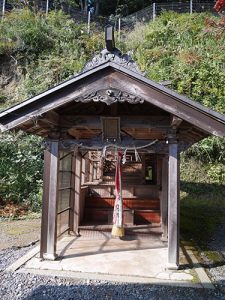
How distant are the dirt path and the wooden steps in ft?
4.95

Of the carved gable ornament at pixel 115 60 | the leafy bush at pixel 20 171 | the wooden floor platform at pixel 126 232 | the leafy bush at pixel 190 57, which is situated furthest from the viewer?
the leafy bush at pixel 190 57

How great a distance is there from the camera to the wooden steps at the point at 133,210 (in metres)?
8.16

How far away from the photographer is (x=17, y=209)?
1017 centimetres

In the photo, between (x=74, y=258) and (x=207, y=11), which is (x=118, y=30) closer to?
(x=207, y=11)

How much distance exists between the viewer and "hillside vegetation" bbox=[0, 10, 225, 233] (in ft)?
37.7

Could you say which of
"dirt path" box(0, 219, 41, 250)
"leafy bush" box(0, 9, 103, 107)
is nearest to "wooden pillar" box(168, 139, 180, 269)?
"dirt path" box(0, 219, 41, 250)

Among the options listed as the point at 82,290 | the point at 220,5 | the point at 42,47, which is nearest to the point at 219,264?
the point at 82,290

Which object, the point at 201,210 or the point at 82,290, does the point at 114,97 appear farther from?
the point at 201,210

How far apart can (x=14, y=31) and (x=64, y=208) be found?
12.3 metres

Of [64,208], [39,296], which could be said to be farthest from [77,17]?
[39,296]

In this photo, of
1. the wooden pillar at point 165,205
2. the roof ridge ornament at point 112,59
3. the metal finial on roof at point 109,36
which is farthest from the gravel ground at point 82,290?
the metal finial on roof at point 109,36

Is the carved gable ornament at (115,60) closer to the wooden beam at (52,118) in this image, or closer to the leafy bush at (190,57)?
the wooden beam at (52,118)

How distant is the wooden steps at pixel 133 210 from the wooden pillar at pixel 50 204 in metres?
2.93

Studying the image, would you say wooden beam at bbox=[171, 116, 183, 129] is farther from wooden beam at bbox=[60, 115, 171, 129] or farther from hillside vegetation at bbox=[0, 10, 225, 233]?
hillside vegetation at bbox=[0, 10, 225, 233]
